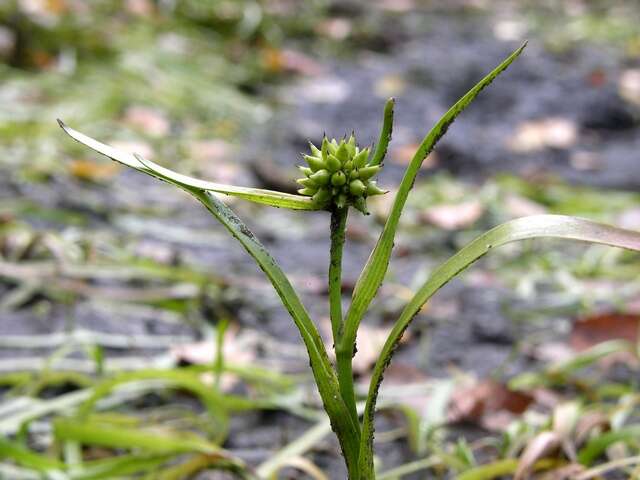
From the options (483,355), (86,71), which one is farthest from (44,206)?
(86,71)

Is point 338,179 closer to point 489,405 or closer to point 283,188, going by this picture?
point 489,405

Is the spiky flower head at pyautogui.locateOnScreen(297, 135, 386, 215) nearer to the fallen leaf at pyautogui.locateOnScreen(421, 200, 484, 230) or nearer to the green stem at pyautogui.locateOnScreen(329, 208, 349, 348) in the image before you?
the green stem at pyautogui.locateOnScreen(329, 208, 349, 348)

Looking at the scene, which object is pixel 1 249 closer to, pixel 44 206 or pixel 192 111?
pixel 44 206

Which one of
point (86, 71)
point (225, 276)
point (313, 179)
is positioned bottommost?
point (313, 179)

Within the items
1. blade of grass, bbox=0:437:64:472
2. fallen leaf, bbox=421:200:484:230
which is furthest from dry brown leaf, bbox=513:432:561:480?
fallen leaf, bbox=421:200:484:230

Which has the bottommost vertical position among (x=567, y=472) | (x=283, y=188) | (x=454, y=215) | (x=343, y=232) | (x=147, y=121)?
(x=567, y=472)

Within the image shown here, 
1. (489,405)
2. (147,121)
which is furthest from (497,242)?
(147,121)
